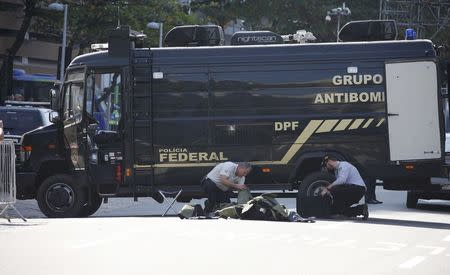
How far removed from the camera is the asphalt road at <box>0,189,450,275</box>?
11.4 metres

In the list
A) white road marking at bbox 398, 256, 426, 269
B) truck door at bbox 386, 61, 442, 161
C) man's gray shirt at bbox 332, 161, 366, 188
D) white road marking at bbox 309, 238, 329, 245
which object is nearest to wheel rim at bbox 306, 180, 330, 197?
man's gray shirt at bbox 332, 161, 366, 188

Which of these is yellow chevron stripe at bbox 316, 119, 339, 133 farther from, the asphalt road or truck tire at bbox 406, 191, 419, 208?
truck tire at bbox 406, 191, 419, 208

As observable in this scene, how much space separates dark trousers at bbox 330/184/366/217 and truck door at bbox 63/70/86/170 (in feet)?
15.1

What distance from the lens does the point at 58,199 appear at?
19828 millimetres

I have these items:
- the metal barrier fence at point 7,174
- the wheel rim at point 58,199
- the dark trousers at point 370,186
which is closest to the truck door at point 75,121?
the wheel rim at point 58,199

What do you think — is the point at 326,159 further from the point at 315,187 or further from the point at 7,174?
the point at 7,174

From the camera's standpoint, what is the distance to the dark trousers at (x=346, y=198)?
18.6m

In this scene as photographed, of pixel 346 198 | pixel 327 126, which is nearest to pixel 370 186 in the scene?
pixel 327 126

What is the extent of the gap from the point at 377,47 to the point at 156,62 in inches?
155

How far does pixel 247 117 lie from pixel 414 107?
2.95 m

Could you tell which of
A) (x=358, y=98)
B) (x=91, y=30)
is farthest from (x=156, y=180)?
(x=91, y=30)

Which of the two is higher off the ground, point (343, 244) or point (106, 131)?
point (106, 131)

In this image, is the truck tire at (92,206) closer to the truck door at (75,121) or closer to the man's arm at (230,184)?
the truck door at (75,121)

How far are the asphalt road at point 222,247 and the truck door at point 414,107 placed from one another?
4.79 feet
